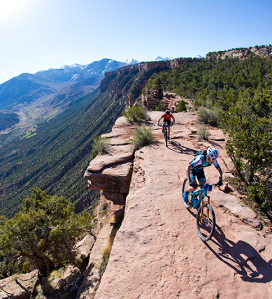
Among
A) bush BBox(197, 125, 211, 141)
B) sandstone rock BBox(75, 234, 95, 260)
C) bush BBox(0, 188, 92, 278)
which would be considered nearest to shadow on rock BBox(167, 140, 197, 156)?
bush BBox(197, 125, 211, 141)

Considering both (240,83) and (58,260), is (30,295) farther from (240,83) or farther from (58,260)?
(240,83)

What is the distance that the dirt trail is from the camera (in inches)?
110

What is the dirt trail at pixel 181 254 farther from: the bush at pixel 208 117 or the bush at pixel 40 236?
the bush at pixel 208 117

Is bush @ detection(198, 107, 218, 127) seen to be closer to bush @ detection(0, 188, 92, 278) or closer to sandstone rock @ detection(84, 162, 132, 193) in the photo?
sandstone rock @ detection(84, 162, 132, 193)

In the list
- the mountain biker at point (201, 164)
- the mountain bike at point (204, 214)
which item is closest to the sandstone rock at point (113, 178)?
the mountain biker at point (201, 164)

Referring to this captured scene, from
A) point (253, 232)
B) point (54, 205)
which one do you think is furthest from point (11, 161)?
point (253, 232)

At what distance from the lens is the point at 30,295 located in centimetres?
673

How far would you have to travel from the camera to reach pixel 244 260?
3.09 meters

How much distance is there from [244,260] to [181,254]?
1111 mm

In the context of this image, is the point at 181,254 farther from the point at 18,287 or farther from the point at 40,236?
the point at 18,287

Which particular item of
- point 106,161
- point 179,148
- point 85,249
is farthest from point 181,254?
point 85,249

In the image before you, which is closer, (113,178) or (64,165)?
(113,178)

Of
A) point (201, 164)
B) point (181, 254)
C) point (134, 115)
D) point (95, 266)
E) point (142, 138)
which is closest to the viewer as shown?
point (181, 254)

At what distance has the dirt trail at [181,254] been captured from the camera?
2.78 metres
